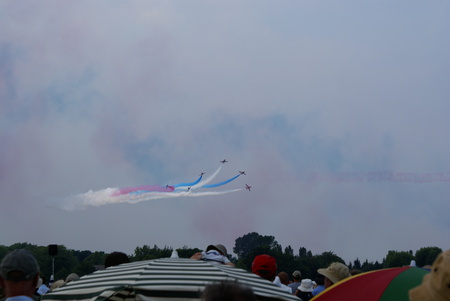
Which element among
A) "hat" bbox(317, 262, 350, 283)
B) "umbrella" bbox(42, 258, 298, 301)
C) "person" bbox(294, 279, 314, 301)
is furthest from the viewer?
"person" bbox(294, 279, 314, 301)

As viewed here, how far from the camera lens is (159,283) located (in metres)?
6.33

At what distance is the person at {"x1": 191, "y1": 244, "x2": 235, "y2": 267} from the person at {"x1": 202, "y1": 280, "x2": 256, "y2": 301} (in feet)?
17.4

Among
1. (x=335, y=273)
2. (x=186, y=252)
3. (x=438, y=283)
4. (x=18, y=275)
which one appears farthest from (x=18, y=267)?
(x=186, y=252)

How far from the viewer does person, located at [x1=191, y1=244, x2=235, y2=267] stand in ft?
30.2

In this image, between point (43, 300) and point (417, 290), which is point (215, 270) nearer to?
point (43, 300)

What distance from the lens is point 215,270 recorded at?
278 inches

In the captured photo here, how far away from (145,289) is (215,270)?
1.08 meters

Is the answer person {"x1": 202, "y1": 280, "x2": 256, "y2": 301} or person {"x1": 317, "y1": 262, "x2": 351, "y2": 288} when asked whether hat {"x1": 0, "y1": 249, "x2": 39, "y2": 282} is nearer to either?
person {"x1": 202, "y1": 280, "x2": 256, "y2": 301}

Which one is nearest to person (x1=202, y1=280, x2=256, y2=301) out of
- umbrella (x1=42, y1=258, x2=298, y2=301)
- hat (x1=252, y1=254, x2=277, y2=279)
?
umbrella (x1=42, y1=258, x2=298, y2=301)

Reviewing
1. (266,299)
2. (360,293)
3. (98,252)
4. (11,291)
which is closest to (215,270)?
(266,299)

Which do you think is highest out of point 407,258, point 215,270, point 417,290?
point 407,258

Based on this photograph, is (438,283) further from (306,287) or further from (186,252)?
(186,252)

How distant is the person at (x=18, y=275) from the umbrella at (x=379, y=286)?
2.72 m

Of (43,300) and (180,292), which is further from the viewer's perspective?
(43,300)
